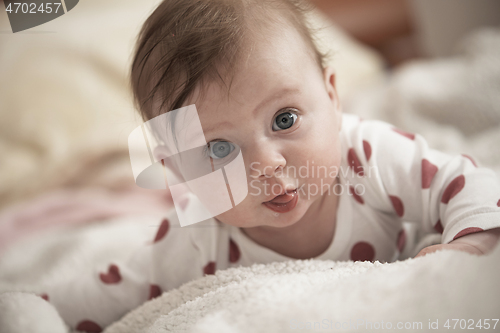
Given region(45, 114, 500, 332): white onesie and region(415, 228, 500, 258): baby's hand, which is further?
region(45, 114, 500, 332): white onesie

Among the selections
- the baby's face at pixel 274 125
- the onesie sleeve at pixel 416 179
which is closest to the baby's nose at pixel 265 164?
the baby's face at pixel 274 125

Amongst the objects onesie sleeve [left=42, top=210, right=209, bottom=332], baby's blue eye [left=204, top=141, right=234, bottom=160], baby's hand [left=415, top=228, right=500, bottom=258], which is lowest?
onesie sleeve [left=42, top=210, right=209, bottom=332]

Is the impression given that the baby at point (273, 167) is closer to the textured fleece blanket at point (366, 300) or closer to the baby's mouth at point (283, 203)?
the baby's mouth at point (283, 203)

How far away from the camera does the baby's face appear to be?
0.53 meters

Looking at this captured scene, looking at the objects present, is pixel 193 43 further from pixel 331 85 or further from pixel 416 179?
pixel 416 179

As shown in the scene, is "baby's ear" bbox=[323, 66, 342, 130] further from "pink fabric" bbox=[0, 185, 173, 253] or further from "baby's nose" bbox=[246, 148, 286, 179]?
"pink fabric" bbox=[0, 185, 173, 253]

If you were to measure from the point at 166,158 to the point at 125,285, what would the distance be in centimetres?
31

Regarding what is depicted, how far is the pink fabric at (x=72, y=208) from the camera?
3.03 feet

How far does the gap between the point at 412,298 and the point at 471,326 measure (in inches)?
2.2

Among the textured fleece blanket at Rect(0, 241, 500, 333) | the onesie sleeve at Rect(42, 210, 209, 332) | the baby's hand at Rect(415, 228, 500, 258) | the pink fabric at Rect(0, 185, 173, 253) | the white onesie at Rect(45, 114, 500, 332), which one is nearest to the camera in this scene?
the textured fleece blanket at Rect(0, 241, 500, 333)

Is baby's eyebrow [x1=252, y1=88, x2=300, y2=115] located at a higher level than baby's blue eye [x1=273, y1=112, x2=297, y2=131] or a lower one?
higher

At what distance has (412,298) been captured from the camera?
0.37 metres

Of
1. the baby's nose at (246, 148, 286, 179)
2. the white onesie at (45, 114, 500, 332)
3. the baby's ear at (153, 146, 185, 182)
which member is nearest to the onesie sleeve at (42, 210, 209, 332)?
the white onesie at (45, 114, 500, 332)

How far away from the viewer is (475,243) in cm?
51
